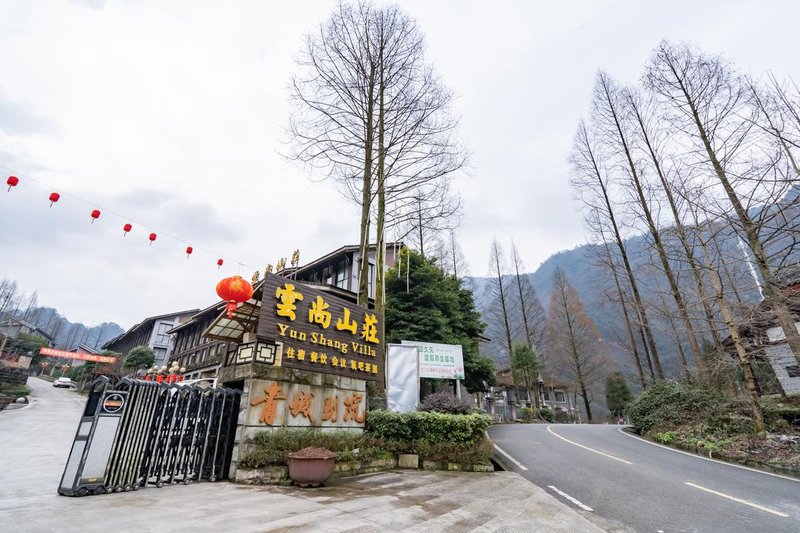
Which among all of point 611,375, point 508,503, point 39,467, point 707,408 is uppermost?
point 611,375

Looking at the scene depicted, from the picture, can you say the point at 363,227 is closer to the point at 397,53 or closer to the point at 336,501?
the point at 397,53

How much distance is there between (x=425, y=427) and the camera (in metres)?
9.45

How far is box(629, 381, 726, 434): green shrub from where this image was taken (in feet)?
41.3

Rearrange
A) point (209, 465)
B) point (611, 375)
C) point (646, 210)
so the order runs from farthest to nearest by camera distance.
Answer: point (611, 375) → point (646, 210) → point (209, 465)

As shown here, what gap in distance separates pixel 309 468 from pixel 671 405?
14.2 m

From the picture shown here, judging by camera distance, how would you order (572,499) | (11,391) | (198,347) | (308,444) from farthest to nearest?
(198,347), (11,391), (308,444), (572,499)

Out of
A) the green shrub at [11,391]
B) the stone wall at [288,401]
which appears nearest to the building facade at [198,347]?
the green shrub at [11,391]

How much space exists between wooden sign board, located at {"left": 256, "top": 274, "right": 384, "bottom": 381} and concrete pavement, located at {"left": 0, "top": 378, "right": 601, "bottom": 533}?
2.58 meters

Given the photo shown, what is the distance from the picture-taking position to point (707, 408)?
12.4 meters

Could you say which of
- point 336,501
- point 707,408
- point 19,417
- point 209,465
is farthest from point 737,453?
point 19,417

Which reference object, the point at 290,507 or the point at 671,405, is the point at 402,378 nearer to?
the point at 290,507

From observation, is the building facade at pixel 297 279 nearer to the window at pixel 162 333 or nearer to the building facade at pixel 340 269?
the building facade at pixel 340 269

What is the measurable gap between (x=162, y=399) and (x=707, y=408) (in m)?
16.7

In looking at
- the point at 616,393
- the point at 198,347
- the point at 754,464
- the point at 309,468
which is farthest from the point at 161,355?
the point at 754,464
